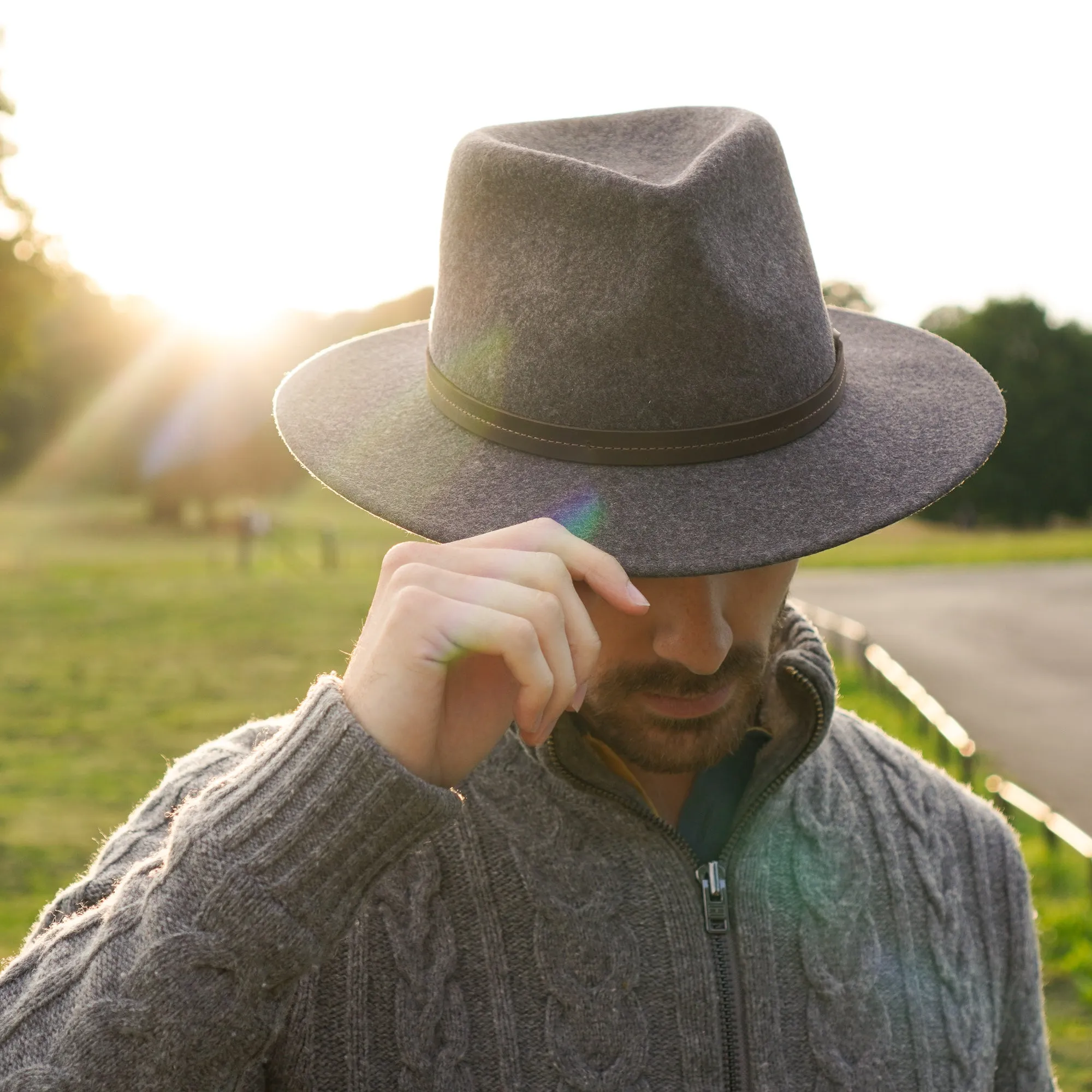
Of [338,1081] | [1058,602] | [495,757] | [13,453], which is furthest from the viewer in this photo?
[13,453]

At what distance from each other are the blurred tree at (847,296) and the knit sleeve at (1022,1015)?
1656 millimetres

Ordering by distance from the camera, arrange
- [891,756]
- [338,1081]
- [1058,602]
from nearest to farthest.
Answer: [338,1081]
[891,756]
[1058,602]

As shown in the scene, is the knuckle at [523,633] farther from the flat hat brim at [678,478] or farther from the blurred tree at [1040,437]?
the blurred tree at [1040,437]

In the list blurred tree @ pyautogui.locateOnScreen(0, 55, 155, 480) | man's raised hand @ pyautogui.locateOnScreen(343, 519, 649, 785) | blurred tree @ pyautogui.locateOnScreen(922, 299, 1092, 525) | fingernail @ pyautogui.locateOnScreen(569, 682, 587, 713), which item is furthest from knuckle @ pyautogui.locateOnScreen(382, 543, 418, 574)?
blurred tree @ pyautogui.locateOnScreen(922, 299, 1092, 525)

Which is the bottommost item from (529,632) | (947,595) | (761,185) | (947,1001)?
(947,595)

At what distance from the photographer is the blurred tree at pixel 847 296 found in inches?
128

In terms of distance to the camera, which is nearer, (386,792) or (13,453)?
(386,792)

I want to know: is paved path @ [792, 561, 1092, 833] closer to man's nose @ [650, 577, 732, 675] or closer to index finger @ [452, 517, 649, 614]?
man's nose @ [650, 577, 732, 675]

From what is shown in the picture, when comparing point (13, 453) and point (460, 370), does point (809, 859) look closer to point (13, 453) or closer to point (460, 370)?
point (460, 370)

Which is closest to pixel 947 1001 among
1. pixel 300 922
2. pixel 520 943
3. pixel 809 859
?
pixel 809 859

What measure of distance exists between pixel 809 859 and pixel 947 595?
851 inches

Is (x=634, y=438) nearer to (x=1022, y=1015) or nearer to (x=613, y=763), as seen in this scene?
(x=613, y=763)

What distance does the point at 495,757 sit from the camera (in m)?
2.28

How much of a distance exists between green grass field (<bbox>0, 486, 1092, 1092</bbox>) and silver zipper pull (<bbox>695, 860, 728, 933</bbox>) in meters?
1.21
